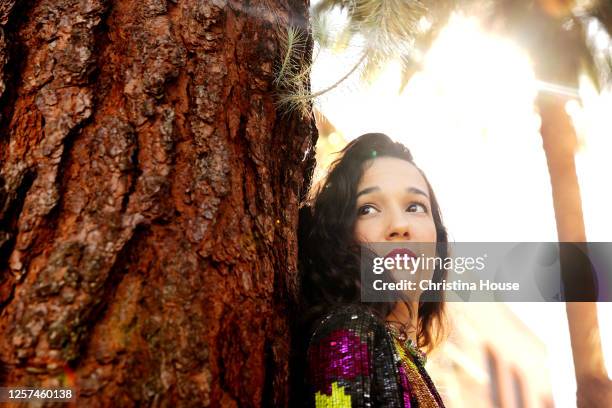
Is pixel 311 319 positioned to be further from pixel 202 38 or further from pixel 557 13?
pixel 557 13

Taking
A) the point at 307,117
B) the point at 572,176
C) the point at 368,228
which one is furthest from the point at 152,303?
the point at 572,176

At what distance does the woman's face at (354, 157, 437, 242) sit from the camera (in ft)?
5.31

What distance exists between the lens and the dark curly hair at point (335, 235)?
1521mm

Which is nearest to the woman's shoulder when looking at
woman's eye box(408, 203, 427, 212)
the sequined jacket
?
the sequined jacket

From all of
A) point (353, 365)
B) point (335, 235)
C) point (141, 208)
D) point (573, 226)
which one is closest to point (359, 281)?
point (335, 235)

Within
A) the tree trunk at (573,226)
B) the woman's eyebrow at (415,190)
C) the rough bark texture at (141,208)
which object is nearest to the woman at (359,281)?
the woman's eyebrow at (415,190)

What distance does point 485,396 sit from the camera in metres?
14.1

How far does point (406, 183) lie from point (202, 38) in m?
0.88

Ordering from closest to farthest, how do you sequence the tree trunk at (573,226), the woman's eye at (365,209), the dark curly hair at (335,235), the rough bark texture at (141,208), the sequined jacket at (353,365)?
the rough bark texture at (141,208)
the sequined jacket at (353,365)
the dark curly hair at (335,235)
the woman's eye at (365,209)
the tree trunk at (573,226)

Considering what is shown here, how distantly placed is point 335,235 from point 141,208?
0.76 metres

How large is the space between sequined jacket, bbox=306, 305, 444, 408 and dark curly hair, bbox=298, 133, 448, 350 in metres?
0.10

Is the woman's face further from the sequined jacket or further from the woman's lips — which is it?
the sequined jacket

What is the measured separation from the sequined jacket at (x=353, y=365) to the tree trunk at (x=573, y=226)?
102 inches

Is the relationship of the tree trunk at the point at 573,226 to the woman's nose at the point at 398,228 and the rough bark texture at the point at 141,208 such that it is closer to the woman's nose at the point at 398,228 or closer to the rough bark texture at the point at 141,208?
the woman's nose at the point at 398,228
